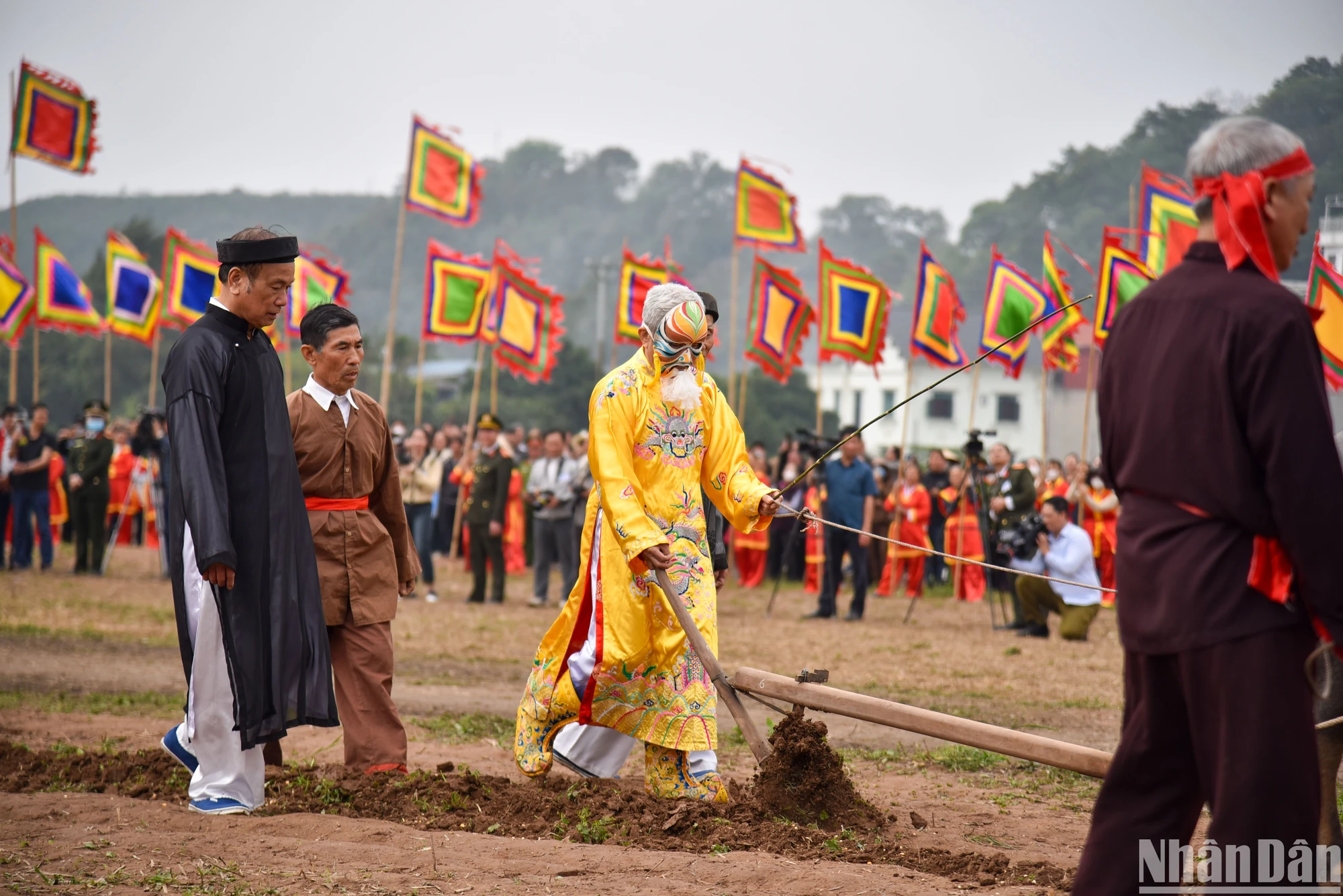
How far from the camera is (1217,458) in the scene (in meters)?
2.54

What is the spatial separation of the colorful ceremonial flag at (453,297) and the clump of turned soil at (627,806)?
12388 mm

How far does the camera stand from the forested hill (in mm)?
64062

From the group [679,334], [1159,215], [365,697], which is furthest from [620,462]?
[1159,215]

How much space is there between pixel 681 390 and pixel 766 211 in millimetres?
12700

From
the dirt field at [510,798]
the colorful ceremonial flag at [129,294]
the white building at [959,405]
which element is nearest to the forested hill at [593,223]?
the white building at [959,405]

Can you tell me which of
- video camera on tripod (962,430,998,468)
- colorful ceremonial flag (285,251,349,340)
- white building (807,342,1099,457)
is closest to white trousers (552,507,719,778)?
video camera on tripod (962,430,998,468)

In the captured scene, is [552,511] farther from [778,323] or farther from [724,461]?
[724,461]

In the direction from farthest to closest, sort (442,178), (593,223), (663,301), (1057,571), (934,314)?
(593,223) → (442,178) → (934,314) → (1057,571) → (663,301)

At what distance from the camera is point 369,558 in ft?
17.8

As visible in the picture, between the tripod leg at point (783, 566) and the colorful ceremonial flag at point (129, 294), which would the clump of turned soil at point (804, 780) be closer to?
the tripod leg at point (783, 566)

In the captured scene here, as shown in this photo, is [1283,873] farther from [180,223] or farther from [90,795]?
[180,223]

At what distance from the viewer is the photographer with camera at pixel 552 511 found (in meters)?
14.0

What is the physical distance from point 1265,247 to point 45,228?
128333 mm

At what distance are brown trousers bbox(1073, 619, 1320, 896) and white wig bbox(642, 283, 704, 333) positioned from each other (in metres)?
2.69
